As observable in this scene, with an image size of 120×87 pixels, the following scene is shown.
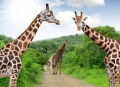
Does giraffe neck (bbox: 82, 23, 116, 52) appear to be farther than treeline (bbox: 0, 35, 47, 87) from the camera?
No

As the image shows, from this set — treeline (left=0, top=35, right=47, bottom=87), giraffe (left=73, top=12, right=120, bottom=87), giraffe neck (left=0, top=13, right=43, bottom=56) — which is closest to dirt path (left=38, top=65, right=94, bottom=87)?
treeline (left=0, top=35, right=47, bottom=87)

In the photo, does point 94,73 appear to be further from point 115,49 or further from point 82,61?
point 115,49

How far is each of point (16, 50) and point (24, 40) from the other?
46 cm

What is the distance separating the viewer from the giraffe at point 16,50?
1243cm

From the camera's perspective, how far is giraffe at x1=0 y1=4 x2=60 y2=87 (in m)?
12.4

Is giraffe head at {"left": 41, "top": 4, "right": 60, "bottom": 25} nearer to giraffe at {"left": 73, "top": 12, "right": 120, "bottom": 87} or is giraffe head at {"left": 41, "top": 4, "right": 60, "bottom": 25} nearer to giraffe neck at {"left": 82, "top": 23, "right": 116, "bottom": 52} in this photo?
giraffe at {"left": 73, "top": 12, "right": 120, "bottom": 87}

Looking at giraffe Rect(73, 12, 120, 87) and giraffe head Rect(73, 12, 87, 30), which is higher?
giraffe head Rect(73, 12, 87, 30)

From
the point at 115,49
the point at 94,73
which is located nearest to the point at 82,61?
the point at 94,73

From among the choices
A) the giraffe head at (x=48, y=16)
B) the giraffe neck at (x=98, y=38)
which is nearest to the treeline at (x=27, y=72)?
the giraffe neck at (x=98, y=38)

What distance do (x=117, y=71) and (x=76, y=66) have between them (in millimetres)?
30872

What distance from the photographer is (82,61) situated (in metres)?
44.2

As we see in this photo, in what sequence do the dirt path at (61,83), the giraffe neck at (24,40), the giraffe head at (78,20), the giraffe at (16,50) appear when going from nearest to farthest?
the giraffe at (16,50)
the giraffe neck at (24,40)
the giraffe head at (78,20)
the dirt path at (61,83)

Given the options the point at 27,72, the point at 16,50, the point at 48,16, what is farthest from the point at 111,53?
the point at 27,72

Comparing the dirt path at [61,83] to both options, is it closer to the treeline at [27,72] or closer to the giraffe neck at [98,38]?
the treeline at [27,72]
